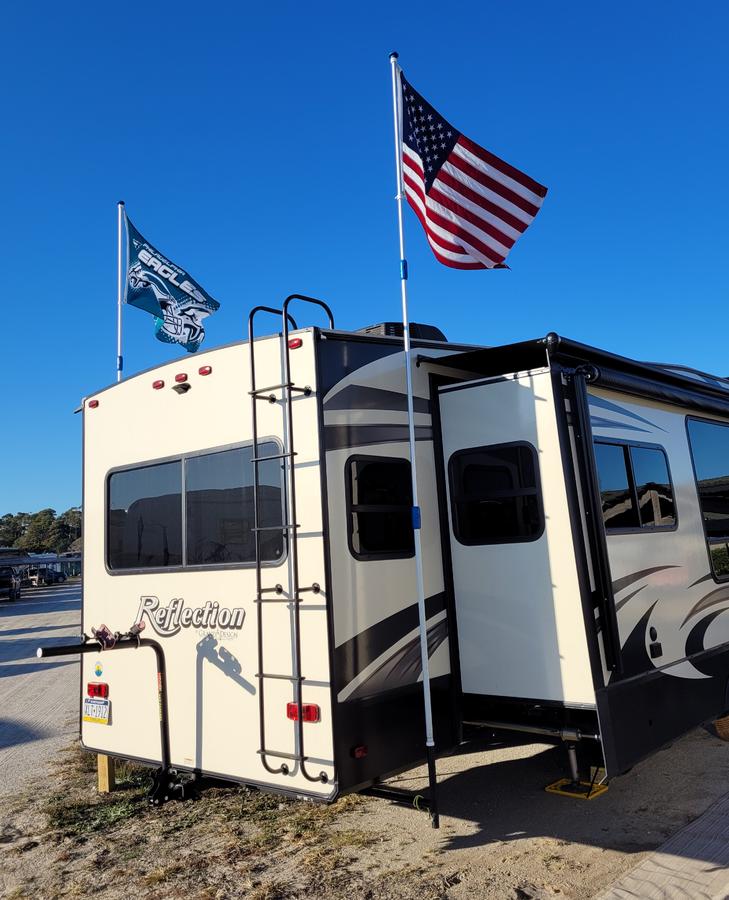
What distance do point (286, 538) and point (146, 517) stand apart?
151 cm

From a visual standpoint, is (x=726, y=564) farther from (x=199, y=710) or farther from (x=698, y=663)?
(x=199, y=710)

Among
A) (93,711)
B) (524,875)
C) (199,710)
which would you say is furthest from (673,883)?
(93,711)

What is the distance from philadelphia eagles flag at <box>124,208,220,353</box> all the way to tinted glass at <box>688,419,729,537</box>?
5.50 meters

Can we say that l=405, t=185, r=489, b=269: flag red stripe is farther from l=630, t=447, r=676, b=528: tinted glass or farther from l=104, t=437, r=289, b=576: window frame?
l=104, t=437, r=289, b=576: window frame

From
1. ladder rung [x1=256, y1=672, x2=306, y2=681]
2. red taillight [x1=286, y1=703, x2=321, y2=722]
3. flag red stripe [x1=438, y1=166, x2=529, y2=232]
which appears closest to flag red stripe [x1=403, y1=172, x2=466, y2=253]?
flag red stripe [x1=438, y1=166, x2=529, y2=232]

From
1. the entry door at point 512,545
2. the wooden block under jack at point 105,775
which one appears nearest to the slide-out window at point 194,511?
the entry door at point 512,545

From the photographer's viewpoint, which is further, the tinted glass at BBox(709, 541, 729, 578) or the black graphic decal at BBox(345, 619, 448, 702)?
the tinted glass at BBox(709, 541, 729, 578)

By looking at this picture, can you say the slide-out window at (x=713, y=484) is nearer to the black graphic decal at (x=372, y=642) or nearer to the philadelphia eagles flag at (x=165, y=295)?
the black graphic decal at (x=372, y=642)

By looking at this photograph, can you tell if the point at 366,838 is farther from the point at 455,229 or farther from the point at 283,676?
the point at 455,229

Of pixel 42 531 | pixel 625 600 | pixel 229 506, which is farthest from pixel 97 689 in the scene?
pixel 42 531

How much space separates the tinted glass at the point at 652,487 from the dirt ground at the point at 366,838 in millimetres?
1752

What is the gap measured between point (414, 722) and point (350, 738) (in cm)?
58

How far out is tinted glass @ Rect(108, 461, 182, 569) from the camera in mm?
5414

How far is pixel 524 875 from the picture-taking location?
14.2 feet
